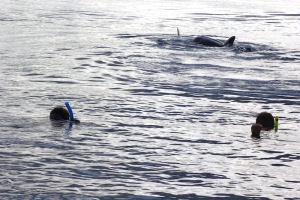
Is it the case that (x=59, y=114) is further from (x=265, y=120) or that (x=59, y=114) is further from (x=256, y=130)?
(x=265, y=120)

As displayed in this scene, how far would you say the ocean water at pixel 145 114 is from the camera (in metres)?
13.5

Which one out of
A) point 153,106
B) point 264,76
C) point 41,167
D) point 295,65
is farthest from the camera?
point 295,65

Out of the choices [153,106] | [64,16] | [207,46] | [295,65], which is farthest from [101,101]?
[64,16]

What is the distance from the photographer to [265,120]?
703 inches

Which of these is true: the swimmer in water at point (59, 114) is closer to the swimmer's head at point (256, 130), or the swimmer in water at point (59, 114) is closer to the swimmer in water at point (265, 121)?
the swimmer's head at point (256, 130)

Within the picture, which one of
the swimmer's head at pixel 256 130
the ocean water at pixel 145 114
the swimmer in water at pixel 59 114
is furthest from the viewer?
the swimmer in water at pixel 59 114

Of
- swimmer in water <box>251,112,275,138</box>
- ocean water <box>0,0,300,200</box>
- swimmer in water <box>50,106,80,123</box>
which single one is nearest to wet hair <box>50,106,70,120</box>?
swimmer in water <box>50,106,80,123</box>

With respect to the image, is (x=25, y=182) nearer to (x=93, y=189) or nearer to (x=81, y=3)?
(x=93, y=189)

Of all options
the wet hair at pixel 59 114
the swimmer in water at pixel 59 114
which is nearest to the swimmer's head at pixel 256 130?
the swimmer in water at pixel 59 114

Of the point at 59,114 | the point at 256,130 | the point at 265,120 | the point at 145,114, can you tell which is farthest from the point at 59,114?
the point at 265,120

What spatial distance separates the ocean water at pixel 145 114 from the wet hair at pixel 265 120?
1.05ft

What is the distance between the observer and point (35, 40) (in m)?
33.4

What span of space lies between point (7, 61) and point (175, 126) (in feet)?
34.2

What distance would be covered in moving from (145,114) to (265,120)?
9.66 ft
